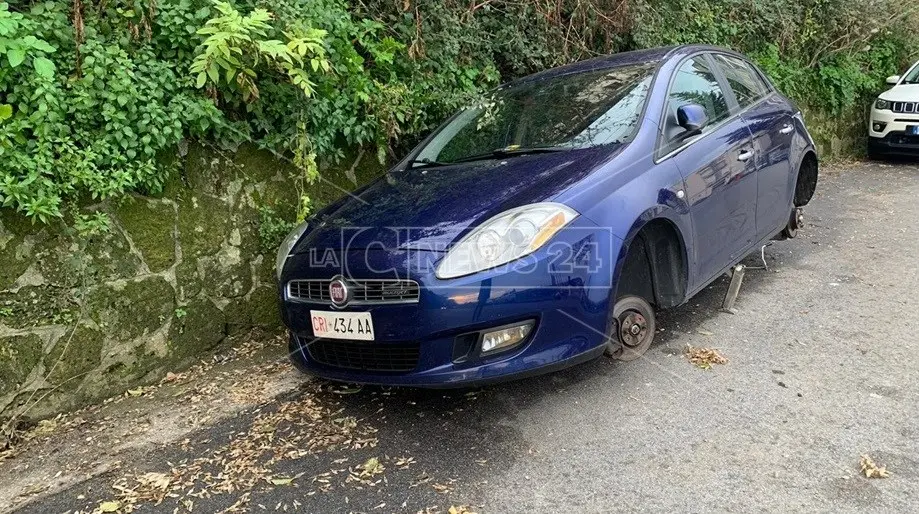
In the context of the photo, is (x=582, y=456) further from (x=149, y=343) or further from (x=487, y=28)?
(x=487, y=28)

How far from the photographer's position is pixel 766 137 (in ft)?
14.4

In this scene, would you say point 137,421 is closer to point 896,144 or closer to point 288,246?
point 288,246

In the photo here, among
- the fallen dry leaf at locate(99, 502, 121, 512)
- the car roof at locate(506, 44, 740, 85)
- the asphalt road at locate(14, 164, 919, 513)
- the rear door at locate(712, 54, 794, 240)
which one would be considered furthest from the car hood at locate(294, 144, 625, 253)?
the rear door at locate(712, 54, 794, 240)

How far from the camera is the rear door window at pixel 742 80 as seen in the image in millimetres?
4488

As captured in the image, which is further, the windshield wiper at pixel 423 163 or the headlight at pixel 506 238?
the windshield wiper at pixel 423 163

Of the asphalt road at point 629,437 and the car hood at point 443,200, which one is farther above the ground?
the car hood at point 443,200

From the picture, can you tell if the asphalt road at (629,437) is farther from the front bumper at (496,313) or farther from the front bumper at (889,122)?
the front bumper at (889,122)

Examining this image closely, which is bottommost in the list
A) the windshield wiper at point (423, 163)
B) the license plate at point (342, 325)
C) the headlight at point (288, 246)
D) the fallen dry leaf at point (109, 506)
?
the fallen dry leaf at point (109, 506)

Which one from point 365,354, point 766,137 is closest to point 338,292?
point 365,354

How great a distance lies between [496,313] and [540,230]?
40 centimetres

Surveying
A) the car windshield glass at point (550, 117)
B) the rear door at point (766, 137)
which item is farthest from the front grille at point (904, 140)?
the car windshield glass at point (550, 117)

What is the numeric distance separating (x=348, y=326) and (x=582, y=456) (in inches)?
44.1

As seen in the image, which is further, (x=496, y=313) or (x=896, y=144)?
(x=896, y=144)

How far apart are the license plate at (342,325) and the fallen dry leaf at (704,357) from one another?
1748 mm
